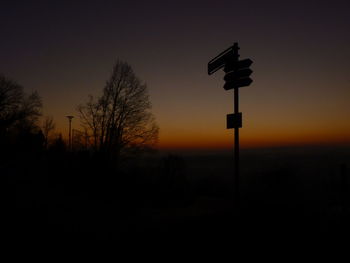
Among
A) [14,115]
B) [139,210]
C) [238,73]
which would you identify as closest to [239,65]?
[238,73]

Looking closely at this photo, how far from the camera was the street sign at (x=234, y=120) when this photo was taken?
234 inches

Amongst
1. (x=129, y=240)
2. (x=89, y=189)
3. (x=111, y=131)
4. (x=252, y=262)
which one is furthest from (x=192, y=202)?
(x=111, y=131)

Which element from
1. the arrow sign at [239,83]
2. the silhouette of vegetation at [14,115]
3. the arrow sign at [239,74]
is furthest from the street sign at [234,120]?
the silhouette of vegetation at [14,115]

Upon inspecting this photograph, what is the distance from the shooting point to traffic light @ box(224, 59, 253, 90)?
604cm

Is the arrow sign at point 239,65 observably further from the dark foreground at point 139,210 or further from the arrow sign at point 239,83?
the dark foreground at point 139,210

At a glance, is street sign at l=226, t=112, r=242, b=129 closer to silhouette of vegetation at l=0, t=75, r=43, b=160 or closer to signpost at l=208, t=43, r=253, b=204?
signpost at l=208, t=43, r=253, b=204

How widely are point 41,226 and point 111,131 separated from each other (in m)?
13.5

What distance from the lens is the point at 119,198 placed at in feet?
28.2

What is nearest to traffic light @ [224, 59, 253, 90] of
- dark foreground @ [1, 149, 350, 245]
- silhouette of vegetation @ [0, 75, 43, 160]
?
dark foreground @ [1, 149, 350, 245]

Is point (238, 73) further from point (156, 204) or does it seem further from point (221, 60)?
point (156, 204)

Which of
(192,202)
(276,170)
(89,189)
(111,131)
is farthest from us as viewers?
(111,131)

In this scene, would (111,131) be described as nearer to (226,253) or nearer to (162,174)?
(162,174)

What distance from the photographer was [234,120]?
19.7 feet

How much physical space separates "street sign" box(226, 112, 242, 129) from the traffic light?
743 mm
